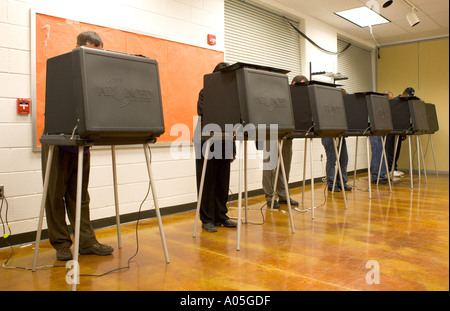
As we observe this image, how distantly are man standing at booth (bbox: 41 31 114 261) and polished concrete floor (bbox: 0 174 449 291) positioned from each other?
77 mm

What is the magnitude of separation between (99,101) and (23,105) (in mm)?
1171

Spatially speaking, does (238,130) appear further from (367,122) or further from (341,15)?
(341,15)

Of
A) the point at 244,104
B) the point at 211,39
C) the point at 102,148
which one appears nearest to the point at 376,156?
the point at 211,39

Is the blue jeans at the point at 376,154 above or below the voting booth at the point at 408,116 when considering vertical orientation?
below

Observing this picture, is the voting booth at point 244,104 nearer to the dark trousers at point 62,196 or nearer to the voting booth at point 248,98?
the voting booth at point 248,98

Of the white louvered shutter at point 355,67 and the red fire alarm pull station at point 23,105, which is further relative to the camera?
the white louvered shutter at point 355,67

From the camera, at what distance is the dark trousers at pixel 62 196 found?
2.09 metres

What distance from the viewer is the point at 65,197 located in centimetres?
220

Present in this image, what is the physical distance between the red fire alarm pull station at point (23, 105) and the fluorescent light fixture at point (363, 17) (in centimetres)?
454

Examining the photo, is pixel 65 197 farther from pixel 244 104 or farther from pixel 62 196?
pixel 244 104

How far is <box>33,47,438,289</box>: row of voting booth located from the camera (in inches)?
66.8

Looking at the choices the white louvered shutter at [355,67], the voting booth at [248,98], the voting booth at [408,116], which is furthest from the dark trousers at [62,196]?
the white louvered shutter at [355,67]
